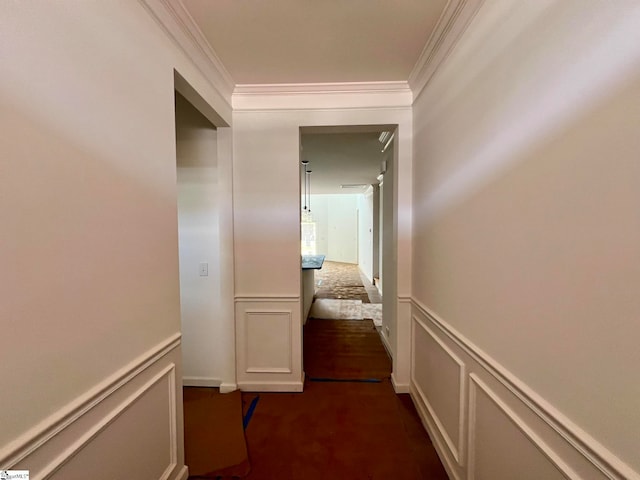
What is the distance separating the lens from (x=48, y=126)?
31.3 inches

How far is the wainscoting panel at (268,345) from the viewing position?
238cm

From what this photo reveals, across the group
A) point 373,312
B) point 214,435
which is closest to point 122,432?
point 214,435

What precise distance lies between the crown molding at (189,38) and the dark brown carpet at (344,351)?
8.78 feet

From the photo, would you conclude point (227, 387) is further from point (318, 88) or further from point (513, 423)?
point (318, 88)

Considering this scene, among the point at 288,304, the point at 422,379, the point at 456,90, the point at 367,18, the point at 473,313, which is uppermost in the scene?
the point at 367,18

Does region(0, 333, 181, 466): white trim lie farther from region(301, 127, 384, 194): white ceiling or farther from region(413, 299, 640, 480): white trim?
region(301, 127, 384, 194): white ceiling

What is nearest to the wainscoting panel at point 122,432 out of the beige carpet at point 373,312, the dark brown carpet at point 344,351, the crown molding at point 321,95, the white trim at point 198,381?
the white trim at point 198,381

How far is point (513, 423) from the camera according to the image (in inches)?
40.7

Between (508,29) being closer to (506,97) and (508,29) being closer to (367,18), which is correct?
(506,97)

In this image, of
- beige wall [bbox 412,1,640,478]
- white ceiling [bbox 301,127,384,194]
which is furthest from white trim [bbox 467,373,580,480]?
white ceiling [bbox 301,127,384,194]

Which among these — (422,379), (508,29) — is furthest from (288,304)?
(508,29)

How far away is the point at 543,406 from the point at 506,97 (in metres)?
1.12

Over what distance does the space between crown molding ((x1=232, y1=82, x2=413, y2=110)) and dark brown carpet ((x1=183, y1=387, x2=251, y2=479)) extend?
2475 mm

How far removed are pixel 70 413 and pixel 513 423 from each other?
61.1 inches
